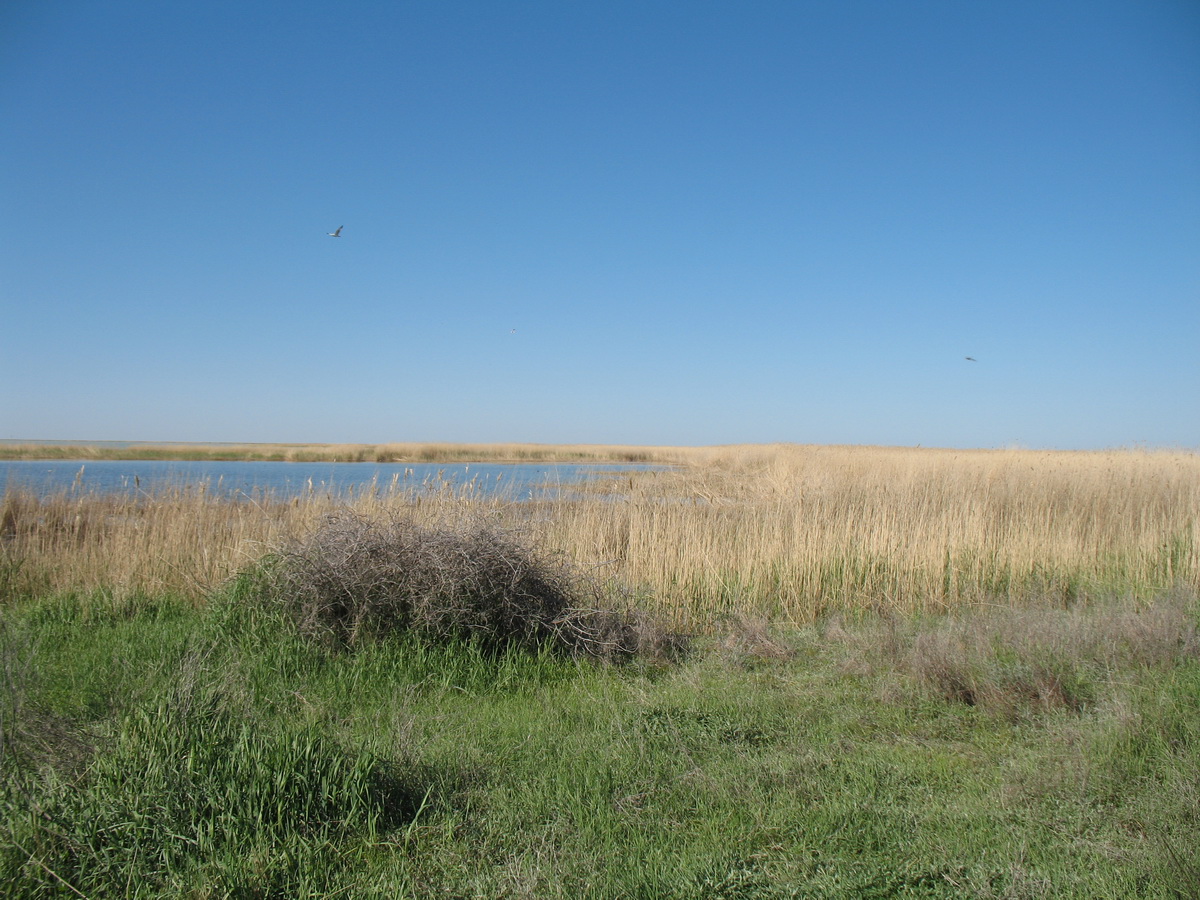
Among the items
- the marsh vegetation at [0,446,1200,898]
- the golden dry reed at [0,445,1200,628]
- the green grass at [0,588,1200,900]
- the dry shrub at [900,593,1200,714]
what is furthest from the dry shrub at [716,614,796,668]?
the dry shrub at [900,593,1200,714]

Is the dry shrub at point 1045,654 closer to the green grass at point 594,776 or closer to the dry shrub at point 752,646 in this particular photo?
the green grass at point 594,776

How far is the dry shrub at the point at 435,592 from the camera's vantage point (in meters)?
4.86

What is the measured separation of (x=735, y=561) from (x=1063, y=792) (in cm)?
470

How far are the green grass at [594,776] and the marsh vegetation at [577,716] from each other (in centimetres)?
2

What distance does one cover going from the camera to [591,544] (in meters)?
8.41

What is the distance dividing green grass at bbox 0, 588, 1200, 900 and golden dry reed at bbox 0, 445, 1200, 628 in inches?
76.8

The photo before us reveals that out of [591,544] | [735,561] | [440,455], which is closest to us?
[735,561]

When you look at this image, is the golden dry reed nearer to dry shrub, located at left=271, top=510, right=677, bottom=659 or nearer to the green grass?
dry shrub, located at left=271, top=510, right=677, bottom=659

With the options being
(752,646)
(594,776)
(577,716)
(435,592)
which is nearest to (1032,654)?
(752,646)

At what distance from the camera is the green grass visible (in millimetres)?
2318

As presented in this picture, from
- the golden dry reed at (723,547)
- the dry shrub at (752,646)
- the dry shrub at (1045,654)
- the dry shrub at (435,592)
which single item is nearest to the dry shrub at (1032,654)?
the dry shrub at (1045,654)

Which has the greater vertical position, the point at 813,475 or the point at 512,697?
the point at 813,475

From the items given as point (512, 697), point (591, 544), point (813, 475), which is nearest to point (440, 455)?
point (813, 475)

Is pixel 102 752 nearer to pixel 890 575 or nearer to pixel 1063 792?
pixel 1063 792
